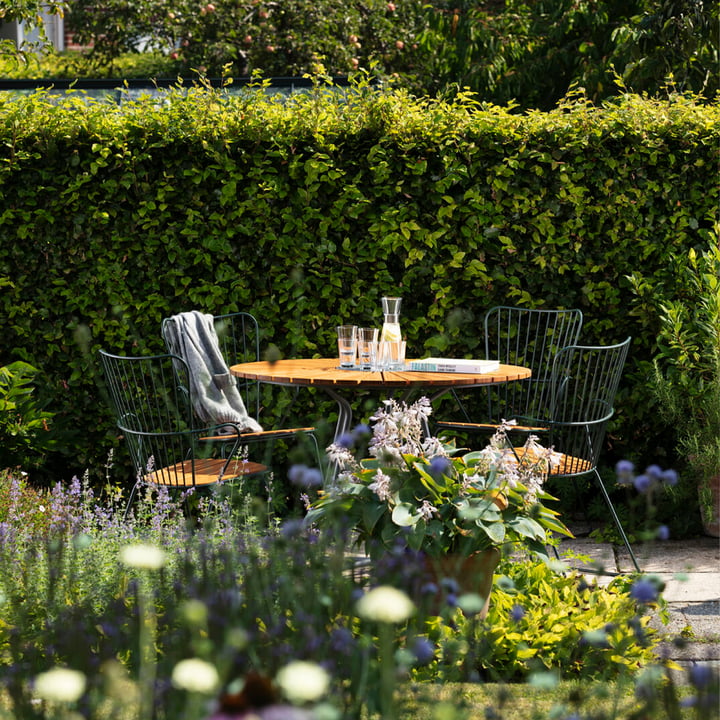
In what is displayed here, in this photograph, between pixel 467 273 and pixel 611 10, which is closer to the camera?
pixel 467 273

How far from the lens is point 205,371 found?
4.71 metres

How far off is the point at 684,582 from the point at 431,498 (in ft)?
2.74

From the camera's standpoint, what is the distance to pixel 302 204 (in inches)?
213

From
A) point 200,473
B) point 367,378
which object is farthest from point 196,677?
point 200,473

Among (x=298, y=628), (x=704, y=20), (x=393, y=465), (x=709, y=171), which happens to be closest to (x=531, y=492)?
(x=393, y=465)

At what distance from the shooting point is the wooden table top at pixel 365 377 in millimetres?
3994

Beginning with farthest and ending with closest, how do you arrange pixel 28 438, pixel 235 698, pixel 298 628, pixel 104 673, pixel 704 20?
pixel 704 20
pixel 28 438
pixel 298 628
pixel 104 673
pixel 235 698

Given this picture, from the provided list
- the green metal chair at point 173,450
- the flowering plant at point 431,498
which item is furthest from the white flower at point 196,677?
the green metal chair at point 173,450

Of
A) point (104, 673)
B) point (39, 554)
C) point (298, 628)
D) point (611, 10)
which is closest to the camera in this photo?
point (104, 673)

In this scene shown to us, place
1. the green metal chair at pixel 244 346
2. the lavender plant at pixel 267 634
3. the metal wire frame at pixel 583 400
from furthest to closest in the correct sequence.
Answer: the green metal chair at pixel 244 346 → the metal wire frame at pixel 583 400 → the lavender plant at pixel 267 634

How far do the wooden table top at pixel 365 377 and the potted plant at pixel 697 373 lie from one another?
1.22 m

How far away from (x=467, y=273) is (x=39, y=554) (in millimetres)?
2936

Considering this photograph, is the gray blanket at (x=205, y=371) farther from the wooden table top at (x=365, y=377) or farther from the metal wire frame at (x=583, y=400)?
Answer: the metal wire frame at (x=583, y=400)

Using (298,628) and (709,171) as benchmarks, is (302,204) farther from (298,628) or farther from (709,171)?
(298,628)
